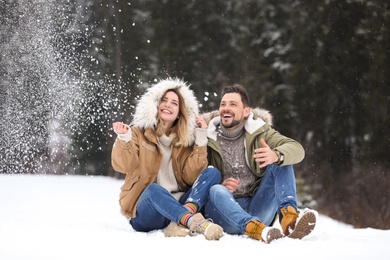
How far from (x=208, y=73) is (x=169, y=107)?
33.6ft

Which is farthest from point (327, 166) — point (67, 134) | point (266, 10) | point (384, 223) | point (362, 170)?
point (67, 134)

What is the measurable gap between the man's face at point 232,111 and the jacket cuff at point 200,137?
202 millimetres

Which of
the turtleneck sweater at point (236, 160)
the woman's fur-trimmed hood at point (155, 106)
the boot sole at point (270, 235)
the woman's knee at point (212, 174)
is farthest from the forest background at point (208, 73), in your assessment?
the boot sole at point (270, 235)

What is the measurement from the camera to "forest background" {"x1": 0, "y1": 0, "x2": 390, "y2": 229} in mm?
10828

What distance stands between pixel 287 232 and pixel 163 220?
80 cm

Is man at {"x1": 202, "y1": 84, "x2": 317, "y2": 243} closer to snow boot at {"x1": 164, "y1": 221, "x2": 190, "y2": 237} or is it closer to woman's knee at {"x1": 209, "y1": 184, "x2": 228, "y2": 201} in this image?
woman's knee at {"x1": 209, "y1": 184, "x2": 228, "y2": 201}

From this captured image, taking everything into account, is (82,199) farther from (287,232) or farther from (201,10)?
(201,10)

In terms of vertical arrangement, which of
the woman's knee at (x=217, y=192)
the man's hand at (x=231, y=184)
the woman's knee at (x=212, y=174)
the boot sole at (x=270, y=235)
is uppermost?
the woman's knee at (x=212, y=174)

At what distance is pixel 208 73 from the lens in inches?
558

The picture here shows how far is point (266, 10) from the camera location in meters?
12.8

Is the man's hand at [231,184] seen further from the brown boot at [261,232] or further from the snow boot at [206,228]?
the brown boot at [261,232]

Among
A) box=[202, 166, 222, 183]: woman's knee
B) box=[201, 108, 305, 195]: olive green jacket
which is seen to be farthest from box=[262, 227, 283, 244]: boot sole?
box=[201, 108, 305, 195]: olive green jacket

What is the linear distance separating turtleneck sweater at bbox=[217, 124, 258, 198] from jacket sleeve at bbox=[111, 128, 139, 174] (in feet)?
2.10

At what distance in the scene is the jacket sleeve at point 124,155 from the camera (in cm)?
366
